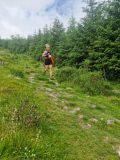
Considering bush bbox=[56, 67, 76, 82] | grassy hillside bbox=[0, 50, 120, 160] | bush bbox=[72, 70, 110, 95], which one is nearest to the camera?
grassy hillside bbox=[0, 50, 120, 160]

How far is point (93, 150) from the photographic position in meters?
7.74

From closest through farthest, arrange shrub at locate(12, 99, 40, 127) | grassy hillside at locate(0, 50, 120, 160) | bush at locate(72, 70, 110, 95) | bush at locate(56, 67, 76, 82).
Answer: grassy hillside at locate(0, 50, 120, 160) → shrub at locate(12, 99, 40, 127) → bush at locate(72, 70, 110, 95) → bush at locate(56, 67, 76, 82)

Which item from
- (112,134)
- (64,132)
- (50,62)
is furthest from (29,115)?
(50,62)

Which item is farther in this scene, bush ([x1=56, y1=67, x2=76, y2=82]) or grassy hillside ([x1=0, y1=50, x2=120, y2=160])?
bush ([x1=56, y1=67, x2=76, y2=82])

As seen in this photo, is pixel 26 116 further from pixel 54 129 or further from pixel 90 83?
pixel 90 83

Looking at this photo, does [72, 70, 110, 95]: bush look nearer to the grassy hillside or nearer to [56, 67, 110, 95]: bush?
[56, 67, 110, 95]: bush

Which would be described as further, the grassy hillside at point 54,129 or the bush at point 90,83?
the bush at point 90,83

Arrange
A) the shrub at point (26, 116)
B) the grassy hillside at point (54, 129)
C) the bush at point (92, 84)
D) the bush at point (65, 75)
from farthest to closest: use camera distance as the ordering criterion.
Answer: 1. the bush at point (65, 75)
2. the bush at point (92, 84)
3. the shrub at point (26, 116)
4. the grassy hillside at point (54, 129)

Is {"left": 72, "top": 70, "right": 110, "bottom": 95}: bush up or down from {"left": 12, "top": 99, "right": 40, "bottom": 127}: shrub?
down

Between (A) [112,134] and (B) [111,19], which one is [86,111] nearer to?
(A) [112,134]

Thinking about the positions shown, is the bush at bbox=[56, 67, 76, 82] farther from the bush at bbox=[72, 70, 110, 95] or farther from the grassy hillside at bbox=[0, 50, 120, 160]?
the grassy hillside at bbox=[0, 50, 120, 160]

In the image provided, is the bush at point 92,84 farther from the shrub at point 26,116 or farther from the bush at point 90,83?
the shrub at point 26,116

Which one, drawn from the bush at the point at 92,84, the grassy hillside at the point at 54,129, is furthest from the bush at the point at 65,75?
the grassy hillside at the point at 54,129

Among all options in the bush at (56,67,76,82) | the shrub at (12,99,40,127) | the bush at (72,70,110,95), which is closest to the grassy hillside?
the shrub at (12,99,40,127)
